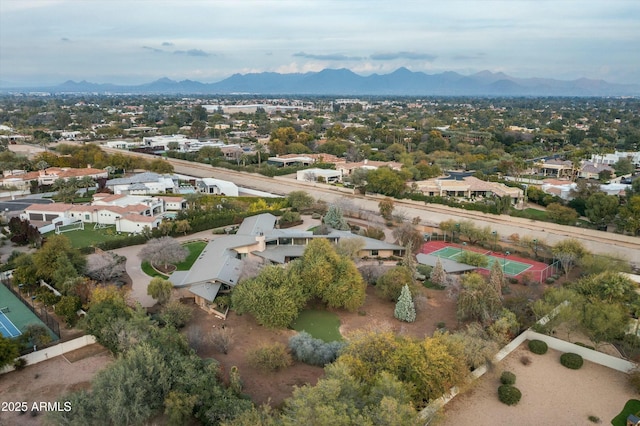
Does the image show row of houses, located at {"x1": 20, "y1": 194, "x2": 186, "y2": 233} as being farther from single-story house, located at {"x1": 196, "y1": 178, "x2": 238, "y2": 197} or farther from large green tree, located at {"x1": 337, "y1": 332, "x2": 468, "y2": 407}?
large green tree, located at {"x1": 337, "y1": 332, "x2": 468, "y2": 407}

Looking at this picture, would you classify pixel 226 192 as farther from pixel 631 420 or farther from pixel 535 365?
pixel 631 420

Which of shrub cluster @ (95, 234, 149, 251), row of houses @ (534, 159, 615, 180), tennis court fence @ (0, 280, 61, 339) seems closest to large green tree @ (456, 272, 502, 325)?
tennis court fence @ (0, 280, 61, 339)

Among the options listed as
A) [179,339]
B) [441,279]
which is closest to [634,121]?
[441,279]

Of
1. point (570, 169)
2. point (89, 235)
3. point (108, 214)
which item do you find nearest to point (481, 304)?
point (89, 235)

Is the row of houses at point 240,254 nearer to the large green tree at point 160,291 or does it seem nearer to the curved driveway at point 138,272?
the large green tree at point 160,291

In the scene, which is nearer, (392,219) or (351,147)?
(392,219)
